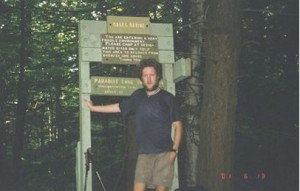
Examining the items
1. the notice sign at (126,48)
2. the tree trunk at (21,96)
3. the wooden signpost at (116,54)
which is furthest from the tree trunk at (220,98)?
the tree trunk at (21,96)

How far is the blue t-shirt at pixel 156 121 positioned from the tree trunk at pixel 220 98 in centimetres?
167

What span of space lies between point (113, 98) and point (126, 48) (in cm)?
901

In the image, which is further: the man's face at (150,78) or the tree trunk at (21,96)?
the tree trunk at (21,96)

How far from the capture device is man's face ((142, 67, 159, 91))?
5609 millimetres

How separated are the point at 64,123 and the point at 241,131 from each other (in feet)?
30.7

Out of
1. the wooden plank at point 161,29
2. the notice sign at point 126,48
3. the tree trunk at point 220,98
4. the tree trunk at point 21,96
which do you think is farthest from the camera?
the tree trunk at point 21,96

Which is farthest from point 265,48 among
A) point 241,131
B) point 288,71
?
point 241,131

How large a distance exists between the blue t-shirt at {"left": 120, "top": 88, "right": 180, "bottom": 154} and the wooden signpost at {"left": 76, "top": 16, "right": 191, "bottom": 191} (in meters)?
1.62

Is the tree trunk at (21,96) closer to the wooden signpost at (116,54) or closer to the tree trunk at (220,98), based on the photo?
the wooden signpost at (116,54)

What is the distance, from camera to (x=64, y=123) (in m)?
20.3

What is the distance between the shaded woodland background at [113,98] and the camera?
46.9 ft

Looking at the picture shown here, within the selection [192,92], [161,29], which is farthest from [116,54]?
[192,92]

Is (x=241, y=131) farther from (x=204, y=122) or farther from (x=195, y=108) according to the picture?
(x=204, y=122)

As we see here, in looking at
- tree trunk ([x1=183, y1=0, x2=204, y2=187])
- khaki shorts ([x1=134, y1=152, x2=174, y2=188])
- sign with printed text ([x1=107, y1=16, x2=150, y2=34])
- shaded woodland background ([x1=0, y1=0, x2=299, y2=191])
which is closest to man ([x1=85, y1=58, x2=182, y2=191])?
khaki shorts ([x1=134, y1=152, x2=174, y2=188])
